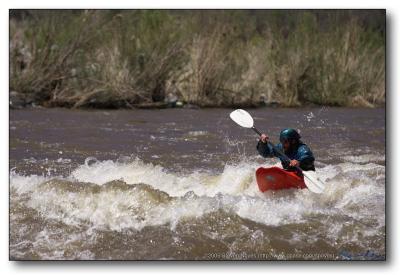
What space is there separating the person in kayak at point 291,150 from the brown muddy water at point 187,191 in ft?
0.74

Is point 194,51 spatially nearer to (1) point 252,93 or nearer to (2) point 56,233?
(1) point 252,93

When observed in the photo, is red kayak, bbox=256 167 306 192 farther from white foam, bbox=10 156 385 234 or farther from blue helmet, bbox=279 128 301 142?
blue helmet, bbox=279 128 301 142

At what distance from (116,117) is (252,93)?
4.53 ft

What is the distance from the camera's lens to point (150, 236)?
4.61m

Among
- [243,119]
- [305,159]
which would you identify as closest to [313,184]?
[305,159]

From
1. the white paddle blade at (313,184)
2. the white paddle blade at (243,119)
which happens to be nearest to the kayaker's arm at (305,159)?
the white paddle blade at (313,184)

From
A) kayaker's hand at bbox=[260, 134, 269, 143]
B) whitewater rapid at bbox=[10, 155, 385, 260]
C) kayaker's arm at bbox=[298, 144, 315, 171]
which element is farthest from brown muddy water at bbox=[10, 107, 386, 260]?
kayaker's hand at bbox=[260, 134, 269, 143]

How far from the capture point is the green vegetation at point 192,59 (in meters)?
6.14

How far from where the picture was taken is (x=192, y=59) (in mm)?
8172

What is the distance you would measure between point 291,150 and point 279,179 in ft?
1.16

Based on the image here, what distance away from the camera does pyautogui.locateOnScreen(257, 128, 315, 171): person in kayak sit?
5.34m

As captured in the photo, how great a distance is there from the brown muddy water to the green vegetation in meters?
0.38

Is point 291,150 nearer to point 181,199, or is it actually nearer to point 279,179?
point 279,179

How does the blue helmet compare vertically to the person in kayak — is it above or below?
above
